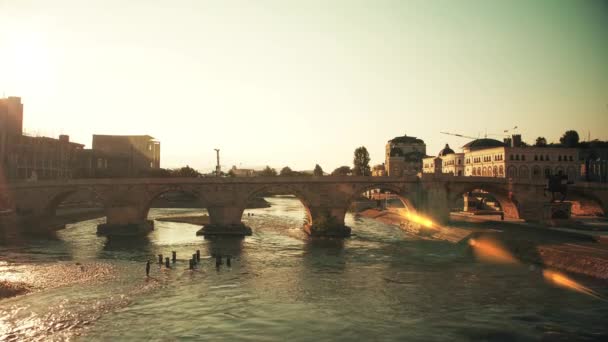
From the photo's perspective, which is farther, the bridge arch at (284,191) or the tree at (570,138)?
the tree at (570,138)

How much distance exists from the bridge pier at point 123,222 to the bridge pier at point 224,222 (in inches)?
377

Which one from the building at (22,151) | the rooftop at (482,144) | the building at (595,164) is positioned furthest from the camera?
the rooftop at (482,144)

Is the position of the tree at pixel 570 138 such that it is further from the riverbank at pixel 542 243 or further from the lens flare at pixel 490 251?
the lens flare at pixel 490 251

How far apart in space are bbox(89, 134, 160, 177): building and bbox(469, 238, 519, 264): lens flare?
94.5m

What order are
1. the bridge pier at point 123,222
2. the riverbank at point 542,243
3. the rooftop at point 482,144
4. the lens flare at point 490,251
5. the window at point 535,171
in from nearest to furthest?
the riverbank at point 542,243
the lens flare at point 490,251
the bridge pier at point 123,222
the window at point 535,171
the rooftop at point 482,144

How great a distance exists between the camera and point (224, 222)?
70.4 m

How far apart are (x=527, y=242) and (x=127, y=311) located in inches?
1567

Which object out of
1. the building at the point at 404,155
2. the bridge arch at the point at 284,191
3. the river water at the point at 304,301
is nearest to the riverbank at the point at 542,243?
the river water at the point at 304,301

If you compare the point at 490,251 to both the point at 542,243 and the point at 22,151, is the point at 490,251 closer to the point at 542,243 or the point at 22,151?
the point at 542,243

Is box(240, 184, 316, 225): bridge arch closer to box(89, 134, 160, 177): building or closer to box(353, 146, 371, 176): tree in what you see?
box(89, 134, 160, 177): building

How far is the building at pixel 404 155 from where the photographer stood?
6757 inches

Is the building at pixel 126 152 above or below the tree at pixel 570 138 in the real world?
below

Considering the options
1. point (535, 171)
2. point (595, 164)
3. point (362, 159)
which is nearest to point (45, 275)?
point (535, 171)

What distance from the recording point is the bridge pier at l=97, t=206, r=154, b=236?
230 ft
